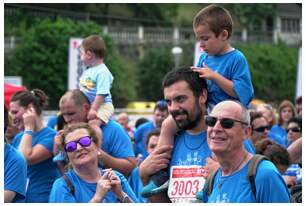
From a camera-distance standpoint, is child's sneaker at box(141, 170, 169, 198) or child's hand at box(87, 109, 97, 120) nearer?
child's sneaker at box(141, 170, 169, 198)

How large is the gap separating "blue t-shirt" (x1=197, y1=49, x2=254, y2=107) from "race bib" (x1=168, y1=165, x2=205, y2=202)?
1.44ft

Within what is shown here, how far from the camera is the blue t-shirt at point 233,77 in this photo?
5.28 metres

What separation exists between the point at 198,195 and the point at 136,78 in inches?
2091

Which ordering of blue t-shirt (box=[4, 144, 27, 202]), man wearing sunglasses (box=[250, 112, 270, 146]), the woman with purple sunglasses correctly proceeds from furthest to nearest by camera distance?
man wearing sunglasses (box=[250, 112, 270, 146]) < blue t-shirt (box=[4, 144, 27, 202]) < the woman with purple sunglasses

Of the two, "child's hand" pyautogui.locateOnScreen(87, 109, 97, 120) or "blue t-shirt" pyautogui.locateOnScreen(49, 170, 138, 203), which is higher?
"child's hand" pyautogui.locateOnScreen(87, 109, 97, 120)

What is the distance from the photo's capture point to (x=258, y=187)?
446 cm

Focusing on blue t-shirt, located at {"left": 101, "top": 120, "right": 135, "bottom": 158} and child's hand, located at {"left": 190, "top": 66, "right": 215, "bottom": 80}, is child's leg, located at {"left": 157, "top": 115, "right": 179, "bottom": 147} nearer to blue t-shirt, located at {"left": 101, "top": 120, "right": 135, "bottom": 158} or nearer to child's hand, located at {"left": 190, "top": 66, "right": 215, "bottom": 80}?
child's hand, located at {"left": 190, "top": 66, "right": 215, "bottom": 80}

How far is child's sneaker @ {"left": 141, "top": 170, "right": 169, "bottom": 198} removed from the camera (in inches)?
210

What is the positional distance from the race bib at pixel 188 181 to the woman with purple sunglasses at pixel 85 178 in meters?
0.41

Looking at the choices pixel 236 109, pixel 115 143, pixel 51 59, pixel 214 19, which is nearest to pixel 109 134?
pixel 115 143

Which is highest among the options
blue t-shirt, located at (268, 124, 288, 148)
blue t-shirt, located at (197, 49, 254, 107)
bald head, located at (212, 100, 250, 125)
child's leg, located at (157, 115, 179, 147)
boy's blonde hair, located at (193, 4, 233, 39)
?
boy's blonde hair, located at (193, 4, 233, 39)

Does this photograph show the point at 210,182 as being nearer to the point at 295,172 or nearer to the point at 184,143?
the point at 184,143

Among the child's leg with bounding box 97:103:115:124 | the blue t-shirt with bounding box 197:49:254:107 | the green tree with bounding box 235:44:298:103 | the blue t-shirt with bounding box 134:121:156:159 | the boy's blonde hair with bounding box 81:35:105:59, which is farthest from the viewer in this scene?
the green tree with bounding box 235:44:298:103

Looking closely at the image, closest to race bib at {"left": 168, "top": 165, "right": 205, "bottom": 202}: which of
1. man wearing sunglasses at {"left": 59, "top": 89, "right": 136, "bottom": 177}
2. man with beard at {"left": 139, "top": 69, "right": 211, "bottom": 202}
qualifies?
man with beard at {"left": 139, "top": 69, "right": 211, "bottom": 202}
